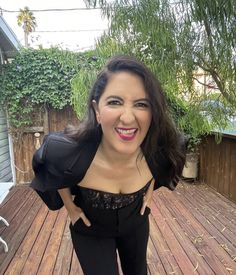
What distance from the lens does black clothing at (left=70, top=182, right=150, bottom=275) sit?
1.20 metres

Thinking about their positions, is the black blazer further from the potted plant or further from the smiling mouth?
the potted plant

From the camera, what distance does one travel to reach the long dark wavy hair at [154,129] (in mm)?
1097

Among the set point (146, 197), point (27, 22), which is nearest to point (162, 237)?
point (146, 197)

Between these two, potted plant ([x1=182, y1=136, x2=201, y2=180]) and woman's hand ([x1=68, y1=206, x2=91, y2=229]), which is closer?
woman's hand ([x1=68, y1=206, x2=91, y2=229])

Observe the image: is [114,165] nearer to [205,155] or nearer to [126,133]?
[126,133]

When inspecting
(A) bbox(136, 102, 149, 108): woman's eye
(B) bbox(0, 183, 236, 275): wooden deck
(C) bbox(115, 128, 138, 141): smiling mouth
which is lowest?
(B) bbox(0, 183, 236, 275): wooden deck

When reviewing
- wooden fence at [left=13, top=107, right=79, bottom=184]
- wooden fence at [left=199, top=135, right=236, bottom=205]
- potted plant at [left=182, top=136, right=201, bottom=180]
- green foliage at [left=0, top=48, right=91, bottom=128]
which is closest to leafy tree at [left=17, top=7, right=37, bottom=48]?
green foliage at [left=0, top=48, right=91, bottom=128]

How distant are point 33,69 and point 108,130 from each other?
3920 millimetres

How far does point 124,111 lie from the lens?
104 centimetres

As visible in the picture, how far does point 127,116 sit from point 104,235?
1.77ft

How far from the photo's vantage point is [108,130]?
1.08 metres

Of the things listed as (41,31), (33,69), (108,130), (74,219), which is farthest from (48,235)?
(41,31)

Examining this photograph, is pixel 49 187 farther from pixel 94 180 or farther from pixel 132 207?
pixel 132 207

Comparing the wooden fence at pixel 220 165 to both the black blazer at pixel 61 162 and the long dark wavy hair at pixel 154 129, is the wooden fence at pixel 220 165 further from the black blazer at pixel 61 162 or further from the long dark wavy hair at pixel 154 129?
the black blazer at pixel 61 162
